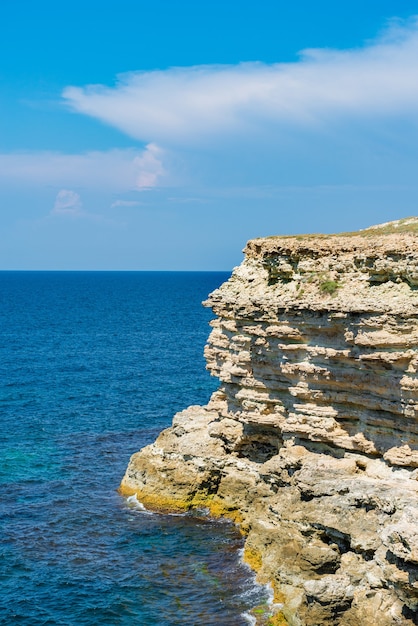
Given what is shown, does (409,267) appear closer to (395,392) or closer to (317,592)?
(395,392)

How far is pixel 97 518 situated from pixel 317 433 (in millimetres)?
13760

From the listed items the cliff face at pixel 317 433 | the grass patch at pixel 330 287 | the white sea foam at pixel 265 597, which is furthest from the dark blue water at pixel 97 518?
the grass patch at pixel 330 287

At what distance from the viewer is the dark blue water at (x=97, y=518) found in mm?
29719

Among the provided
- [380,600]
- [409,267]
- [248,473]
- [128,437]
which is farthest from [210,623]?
[128,437]

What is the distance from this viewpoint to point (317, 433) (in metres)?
33.2

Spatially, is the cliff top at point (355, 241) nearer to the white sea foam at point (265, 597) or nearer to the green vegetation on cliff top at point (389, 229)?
the green vegetation on cliff top at point (389, 229)

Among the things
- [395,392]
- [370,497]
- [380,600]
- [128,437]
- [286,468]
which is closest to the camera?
[380,600]

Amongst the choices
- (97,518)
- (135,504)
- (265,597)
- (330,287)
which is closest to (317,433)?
(330,287)

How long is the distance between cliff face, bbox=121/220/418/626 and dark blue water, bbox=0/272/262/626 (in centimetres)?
230

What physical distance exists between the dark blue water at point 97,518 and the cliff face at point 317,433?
230 centimetres

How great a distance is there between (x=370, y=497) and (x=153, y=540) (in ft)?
43.1

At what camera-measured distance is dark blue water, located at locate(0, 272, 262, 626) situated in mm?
29719

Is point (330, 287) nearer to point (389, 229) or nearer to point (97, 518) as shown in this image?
point (389, 229)

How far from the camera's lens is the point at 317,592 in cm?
2544
